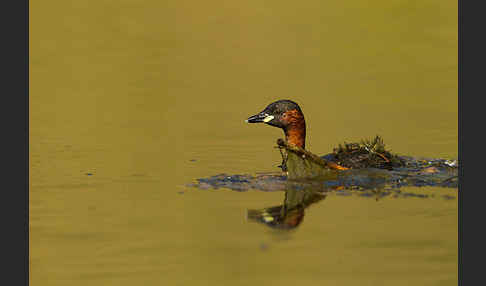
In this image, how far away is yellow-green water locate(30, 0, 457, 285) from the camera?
7781 millimetres

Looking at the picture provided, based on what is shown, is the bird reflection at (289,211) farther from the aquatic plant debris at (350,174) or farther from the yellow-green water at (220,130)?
the aquatic plant debris at (350,174)

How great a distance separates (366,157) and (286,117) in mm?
1144

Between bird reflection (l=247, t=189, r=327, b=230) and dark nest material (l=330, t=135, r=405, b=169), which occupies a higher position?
dark nest material (l=330, t=135, r=405, b=169)

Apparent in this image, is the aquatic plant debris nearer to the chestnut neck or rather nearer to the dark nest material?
the dark nest material

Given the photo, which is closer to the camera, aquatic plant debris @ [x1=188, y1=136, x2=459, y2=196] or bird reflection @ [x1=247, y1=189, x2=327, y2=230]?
bird reflection @ [x1=247, y1=189, x2=327, y2=230]

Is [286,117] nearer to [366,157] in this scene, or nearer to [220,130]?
[366,157]

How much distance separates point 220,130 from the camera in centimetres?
1499

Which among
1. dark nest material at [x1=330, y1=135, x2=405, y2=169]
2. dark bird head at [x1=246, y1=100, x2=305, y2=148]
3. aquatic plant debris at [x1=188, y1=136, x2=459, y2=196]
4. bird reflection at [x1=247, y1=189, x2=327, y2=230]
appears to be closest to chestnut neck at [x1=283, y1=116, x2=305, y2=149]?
dark bird head at [x1=246, y1=100, x2=305, y2=148]

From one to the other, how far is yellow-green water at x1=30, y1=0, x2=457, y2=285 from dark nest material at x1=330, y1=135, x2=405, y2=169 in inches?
37.1

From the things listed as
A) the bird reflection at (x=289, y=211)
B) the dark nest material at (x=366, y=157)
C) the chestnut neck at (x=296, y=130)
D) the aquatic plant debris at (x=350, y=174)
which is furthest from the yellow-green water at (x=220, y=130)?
the dark nest material at (x=366, y=157)

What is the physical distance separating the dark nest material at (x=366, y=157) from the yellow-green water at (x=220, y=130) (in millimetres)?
941

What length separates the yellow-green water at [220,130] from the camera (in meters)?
7.78

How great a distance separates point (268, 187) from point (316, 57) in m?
13.4

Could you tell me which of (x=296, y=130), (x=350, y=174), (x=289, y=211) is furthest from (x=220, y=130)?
(x=289, y=211)
